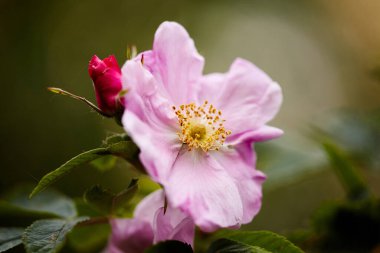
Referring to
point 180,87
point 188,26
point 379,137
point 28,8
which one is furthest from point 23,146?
point 180,87

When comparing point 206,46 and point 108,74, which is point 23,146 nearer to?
point 206,46

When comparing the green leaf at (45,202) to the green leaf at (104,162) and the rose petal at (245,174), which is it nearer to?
the green leaf at (104,162)

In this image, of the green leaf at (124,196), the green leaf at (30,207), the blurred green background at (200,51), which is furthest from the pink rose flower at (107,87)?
the blurred green background at (200,51)

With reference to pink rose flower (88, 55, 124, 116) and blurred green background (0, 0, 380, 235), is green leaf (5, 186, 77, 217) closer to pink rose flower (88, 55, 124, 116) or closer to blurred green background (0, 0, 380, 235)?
pink rose flower (88, 55, 124, 116)

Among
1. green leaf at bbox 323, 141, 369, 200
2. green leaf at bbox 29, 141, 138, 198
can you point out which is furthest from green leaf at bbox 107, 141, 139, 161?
green leaf at bbox 323, 141, 369, 200

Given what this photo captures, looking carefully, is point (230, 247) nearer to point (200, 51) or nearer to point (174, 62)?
point (174, 62)

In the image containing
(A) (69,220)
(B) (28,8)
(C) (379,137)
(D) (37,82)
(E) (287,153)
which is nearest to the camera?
(A) (69,220)

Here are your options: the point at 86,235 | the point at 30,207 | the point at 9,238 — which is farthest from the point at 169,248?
the point at 30,207
